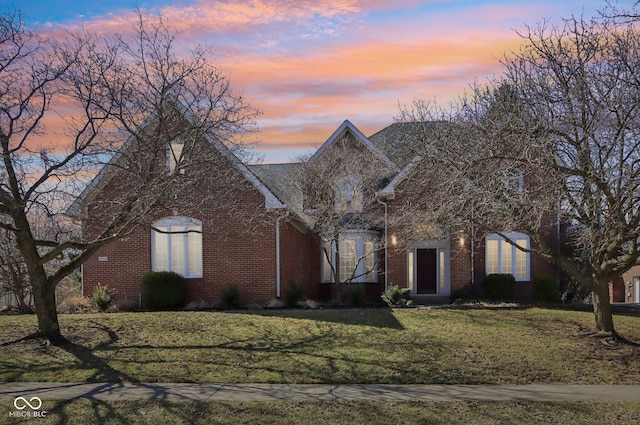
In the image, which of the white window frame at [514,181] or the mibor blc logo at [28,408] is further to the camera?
the white window frame at [514,181]

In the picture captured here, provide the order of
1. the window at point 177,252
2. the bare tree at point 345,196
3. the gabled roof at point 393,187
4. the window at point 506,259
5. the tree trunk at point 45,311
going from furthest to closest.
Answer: the window at point 506,259 → the bare tree at point 345,196 → the gabled roof at point 393,187 → the window at point 177,252 → the tree trunk at point 45,311

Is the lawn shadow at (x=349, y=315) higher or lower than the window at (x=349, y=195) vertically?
lower

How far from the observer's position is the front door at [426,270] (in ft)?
83.3

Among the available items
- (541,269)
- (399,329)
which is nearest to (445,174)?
(399,329)

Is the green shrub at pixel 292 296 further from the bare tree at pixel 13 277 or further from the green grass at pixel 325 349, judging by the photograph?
the bare tree at pixel 13 277

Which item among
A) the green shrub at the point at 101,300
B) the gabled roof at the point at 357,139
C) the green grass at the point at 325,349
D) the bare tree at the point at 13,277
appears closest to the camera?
the green grass at the point at 325,349

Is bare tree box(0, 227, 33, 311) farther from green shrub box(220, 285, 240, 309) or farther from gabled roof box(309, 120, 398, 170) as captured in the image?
gabled roof box(309, 120, 398, 170)

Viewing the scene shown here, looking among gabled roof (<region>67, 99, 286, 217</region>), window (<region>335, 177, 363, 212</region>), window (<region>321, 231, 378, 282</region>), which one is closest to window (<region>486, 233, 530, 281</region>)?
window (<region>321, 231, 378, 282</region>)

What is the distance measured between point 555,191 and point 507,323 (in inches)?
200

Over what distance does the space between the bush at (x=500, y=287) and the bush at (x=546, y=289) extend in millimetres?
797

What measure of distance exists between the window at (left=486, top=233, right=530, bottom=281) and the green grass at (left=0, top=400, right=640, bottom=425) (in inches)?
544

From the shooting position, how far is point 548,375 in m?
12.3

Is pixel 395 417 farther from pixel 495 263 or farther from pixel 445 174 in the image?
pixel 495 263

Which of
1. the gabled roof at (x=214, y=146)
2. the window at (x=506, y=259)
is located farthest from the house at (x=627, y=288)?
the gabled roof at (x=214, y=146)
